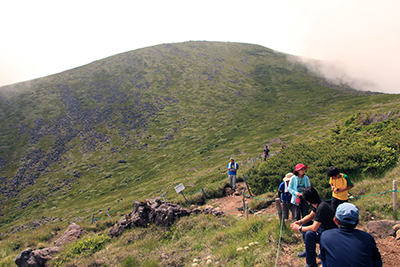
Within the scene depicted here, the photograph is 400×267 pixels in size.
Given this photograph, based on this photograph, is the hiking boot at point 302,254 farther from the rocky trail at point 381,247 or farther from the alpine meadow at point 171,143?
the alpine meadow at point 171,143

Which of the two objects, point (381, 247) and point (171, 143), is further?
point (171, 143)

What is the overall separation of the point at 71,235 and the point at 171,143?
46917 millimetres

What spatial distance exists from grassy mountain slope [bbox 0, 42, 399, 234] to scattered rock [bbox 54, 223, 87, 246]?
1076 centimetres

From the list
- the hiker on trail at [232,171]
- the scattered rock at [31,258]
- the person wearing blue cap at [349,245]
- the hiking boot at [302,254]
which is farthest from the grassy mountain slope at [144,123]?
the person wearing blue cap at [349,245]

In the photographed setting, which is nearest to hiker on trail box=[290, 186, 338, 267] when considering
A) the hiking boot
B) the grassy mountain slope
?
the hiking boot

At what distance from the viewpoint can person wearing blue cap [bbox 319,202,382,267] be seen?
3602 millimetres

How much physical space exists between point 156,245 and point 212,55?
397 ft

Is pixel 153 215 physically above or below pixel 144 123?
below

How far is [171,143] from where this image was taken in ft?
199

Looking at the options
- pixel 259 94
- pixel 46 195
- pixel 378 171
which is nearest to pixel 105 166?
pixel 46 195

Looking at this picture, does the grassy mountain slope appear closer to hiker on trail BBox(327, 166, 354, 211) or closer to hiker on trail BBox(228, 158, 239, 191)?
hiker on trail BBox(228, 158, 239, 191)

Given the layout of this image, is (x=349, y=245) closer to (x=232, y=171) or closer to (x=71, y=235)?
(x=232, y=171)

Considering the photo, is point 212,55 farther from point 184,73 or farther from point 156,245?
point 156,245

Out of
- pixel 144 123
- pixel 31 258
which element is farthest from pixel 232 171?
pixel 144 123
